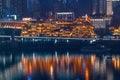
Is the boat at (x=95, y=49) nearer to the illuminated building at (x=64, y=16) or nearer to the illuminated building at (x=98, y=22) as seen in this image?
the illuminated building at (x=98, y=22)

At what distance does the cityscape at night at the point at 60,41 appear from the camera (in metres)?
25.7

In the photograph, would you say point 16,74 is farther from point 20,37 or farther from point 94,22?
point 94,22

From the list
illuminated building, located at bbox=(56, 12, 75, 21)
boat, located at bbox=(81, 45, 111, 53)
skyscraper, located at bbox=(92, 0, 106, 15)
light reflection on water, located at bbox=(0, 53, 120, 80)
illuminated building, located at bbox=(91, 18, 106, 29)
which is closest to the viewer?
light reflection on water, located at bbox=(0, 53, 120, 80)

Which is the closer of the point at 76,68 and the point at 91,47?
the point at 76,68

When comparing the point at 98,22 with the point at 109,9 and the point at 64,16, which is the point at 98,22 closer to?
the point at 109,9

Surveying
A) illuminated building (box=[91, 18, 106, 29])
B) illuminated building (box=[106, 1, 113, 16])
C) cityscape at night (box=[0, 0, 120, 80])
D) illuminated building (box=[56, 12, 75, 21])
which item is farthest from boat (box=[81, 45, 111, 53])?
illuminated building (box=[106, 1, 113, 16])

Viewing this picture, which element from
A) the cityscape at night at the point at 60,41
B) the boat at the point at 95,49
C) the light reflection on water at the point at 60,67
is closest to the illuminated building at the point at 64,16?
the cityscape at night at the point at 60,41

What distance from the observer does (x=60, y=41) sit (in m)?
39.4

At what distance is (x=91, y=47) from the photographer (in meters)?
35.5

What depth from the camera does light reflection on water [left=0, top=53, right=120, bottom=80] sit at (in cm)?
2423

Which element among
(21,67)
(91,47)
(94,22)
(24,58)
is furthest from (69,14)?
(21,67)

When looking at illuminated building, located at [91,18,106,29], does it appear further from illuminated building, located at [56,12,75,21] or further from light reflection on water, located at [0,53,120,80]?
light reflection on water, located at [0,53,120,80]

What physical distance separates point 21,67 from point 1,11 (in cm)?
1978

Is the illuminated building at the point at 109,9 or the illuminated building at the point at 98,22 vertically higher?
the illuminated building at the point at 109,9
